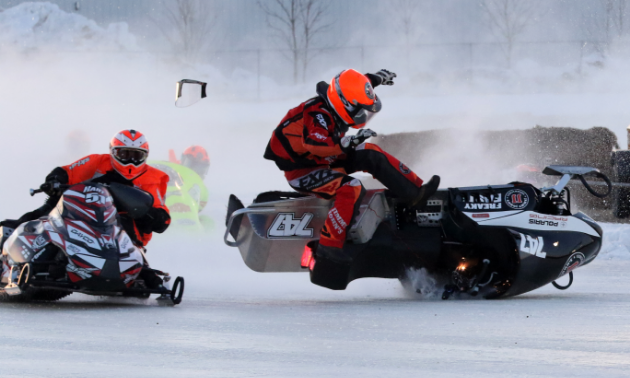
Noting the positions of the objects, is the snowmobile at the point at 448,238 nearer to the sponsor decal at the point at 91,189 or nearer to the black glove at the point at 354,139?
the black glove at the point at 354,139

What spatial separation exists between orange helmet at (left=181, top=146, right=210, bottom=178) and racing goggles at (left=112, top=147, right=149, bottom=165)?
10064 millimetres

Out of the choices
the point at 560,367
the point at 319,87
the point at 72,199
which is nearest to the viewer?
the point at 560,367

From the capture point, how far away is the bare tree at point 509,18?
28.1 meters

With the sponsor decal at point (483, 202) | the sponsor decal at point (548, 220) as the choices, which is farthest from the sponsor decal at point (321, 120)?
the sponsor decal at point (548, 220)

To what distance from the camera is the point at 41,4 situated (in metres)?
31.0

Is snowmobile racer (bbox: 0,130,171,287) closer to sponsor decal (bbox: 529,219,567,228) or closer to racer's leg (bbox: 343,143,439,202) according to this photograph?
racer's leg (bbox: 343,143,439,202)

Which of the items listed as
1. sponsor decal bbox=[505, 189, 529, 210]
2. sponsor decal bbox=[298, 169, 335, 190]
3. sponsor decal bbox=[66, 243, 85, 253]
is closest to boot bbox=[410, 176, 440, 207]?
sponsor decal bbox=[505, 189, 529, 210]

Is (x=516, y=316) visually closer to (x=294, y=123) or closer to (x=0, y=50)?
(x=294, y=123)

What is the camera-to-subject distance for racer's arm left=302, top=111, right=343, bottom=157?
23.3 ft

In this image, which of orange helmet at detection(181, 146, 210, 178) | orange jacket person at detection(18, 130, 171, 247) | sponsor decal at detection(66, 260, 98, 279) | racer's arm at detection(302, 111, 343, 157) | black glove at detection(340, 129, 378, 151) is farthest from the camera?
orange helmet at detection(181, 146, 210, 178)

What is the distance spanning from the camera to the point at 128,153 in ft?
25.7

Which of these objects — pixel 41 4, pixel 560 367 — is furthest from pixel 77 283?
pixel 41 4

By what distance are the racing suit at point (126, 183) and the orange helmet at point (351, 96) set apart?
5.69 feet

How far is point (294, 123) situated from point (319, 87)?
0.35 meters
